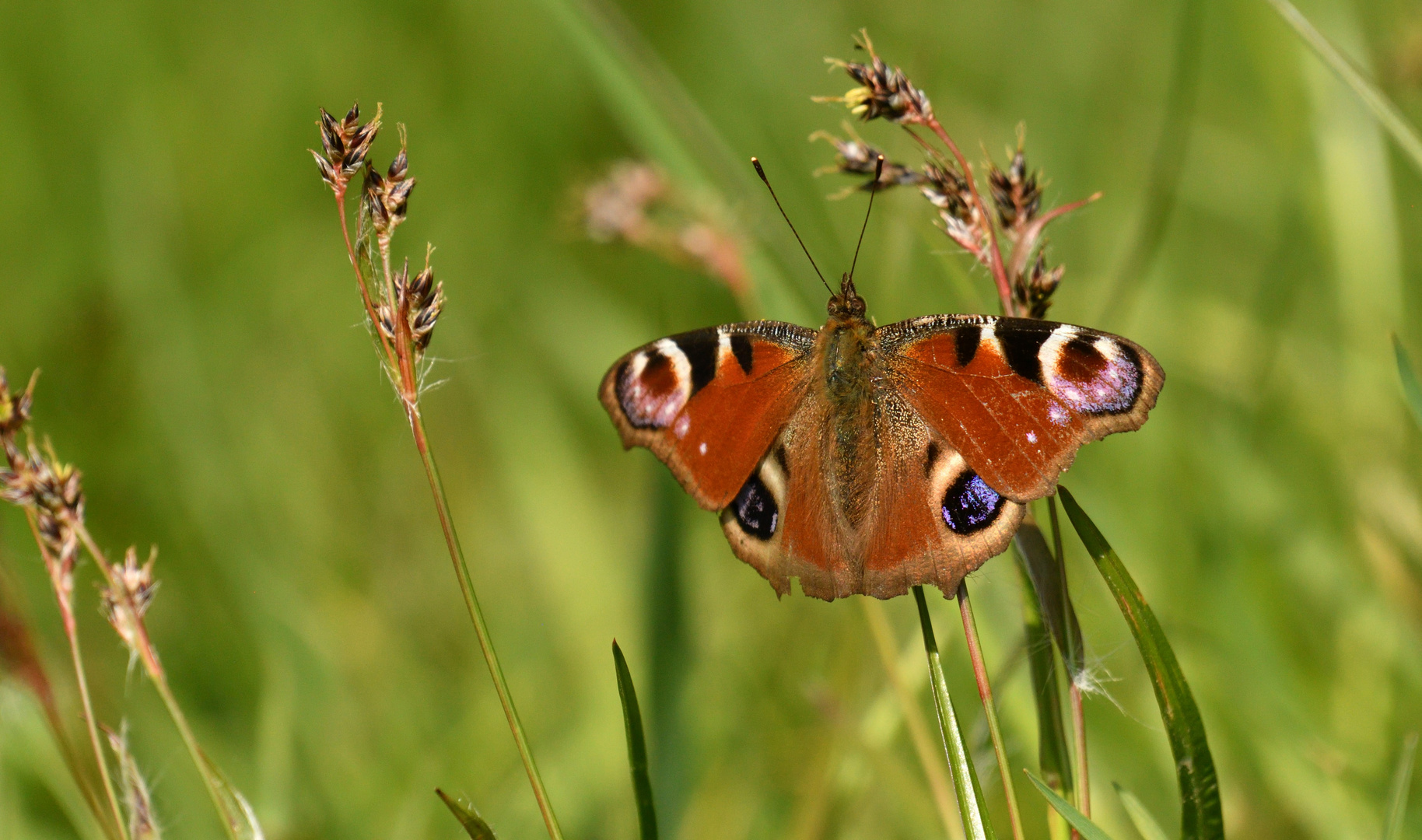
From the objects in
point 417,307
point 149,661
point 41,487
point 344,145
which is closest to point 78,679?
point 149,661

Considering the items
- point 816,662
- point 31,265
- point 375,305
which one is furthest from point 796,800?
point 31,265

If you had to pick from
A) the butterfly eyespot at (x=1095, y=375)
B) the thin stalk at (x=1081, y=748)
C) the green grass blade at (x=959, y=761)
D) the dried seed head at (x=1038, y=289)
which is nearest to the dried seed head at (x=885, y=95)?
the dried seed head at (x=1038, y=289)

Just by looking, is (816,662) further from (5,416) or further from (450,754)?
(5,416)

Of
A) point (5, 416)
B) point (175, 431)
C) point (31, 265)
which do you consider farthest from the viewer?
point (31, 265)

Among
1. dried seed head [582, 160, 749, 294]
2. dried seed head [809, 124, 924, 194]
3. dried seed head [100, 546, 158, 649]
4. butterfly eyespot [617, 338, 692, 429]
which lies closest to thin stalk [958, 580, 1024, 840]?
dried seed head [809, 124, 924, 194]

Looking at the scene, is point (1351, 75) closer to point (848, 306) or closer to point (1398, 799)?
point (848, 306)

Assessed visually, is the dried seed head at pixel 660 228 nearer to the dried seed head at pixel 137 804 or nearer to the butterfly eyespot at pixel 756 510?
the butterfly eyespot at pixel 756 510

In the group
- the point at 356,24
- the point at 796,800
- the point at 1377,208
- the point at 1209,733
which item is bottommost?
the point at 796,800
